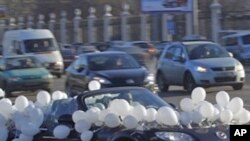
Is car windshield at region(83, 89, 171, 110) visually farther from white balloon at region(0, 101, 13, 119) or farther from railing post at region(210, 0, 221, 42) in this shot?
railing post at region(210, 0, 221, 42)

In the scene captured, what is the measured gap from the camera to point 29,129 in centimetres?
1037

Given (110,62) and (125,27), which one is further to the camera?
(125,27)

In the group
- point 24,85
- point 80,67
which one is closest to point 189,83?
point 80,67

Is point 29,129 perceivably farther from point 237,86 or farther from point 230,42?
point 230,42

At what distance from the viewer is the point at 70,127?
10.1m

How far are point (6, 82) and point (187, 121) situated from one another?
59.1ft

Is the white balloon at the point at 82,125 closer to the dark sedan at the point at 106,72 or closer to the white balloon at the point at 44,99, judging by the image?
the white balloon at the point at 44,99

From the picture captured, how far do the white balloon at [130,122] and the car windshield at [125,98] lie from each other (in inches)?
36.3

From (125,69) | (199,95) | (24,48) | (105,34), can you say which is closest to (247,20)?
(105,34)

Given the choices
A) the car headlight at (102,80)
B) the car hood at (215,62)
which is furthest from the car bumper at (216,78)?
the car headlight at (102,80)

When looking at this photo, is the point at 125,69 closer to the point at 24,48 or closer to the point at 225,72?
the point at 225,72

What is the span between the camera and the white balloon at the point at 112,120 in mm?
9594

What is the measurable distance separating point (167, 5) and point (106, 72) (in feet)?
110

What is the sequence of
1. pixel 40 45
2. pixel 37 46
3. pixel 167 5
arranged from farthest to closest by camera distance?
1. pixel 167 5
2. pixel 40 45
3. pixel 37 46
